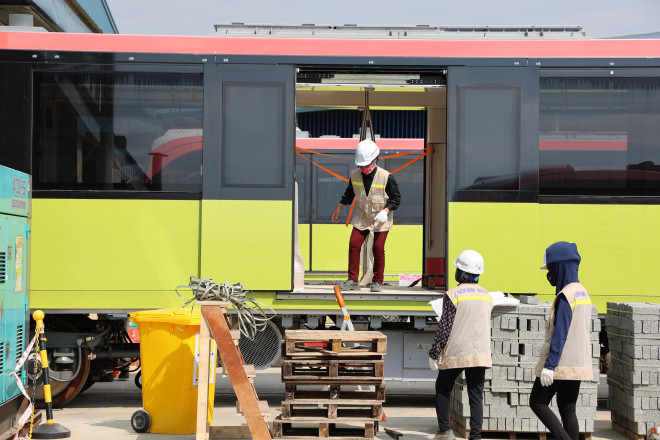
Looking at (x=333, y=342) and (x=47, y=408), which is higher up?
(x=333, y=342)

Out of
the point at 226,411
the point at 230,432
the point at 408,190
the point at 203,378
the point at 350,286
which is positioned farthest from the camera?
the point at 408,190

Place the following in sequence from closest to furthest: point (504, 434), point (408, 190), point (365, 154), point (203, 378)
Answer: point (203, 378) < point (504, 434) < point (365, 154) < point (408, 190)

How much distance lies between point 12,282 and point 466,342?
3.96 meters

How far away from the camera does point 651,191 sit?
9836mm

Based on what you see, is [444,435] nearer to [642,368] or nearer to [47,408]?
[642,368]

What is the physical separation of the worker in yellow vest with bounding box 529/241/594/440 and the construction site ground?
1647 millimetres

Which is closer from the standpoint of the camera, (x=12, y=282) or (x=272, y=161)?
(x=12, y=282)

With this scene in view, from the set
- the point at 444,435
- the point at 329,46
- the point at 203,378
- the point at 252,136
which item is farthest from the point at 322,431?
the point at 329,46

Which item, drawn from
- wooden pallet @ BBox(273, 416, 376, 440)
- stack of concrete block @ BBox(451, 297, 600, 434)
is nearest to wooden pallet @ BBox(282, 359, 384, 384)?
wooden pallet @ BBox(273, 416, 376, 440)

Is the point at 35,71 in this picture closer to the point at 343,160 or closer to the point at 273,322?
the point at 273,322

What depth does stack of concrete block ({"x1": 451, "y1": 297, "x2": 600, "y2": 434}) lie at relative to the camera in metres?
8.34

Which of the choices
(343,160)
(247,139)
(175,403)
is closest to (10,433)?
(175,403)

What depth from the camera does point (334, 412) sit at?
25.6 ft

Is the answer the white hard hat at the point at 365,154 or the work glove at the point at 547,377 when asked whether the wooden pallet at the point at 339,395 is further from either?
the white hard hat at the point at 365,154
